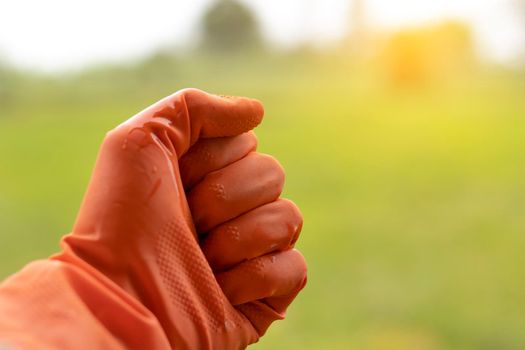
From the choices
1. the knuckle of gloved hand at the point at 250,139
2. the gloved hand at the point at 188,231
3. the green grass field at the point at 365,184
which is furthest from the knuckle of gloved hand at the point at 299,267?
the green grass field at the point at 365,184

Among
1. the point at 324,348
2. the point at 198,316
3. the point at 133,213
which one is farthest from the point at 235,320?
the point at 324,348

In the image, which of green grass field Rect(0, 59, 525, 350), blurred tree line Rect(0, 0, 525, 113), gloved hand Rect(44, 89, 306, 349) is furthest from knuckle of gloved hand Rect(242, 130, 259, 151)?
blurred tree line Rect(0, 0, 525, 113)

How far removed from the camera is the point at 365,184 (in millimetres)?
4867

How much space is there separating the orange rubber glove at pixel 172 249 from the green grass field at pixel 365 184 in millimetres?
2228

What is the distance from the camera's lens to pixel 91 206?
63 cm

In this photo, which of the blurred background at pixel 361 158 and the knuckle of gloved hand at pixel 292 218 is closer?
the knuckle of gloved hand at pixel 292 218

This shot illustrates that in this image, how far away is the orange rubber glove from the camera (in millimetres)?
616

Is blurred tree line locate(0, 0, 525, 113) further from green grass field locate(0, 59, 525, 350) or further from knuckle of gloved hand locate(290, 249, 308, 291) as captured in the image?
knuckle of gloved hand locate(290, 249, 308, 291)

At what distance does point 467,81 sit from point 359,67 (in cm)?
82

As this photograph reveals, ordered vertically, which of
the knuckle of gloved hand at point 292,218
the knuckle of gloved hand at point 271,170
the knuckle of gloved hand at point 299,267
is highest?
the knuckle of gloved hand at point 271,170

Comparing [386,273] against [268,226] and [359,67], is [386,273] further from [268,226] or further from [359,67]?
[268,226]

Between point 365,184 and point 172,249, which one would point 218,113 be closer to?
point 172,249

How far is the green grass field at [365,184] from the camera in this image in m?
3.41

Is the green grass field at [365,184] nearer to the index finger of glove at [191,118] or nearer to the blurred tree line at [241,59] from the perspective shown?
the blurred tree line at [241,59]
